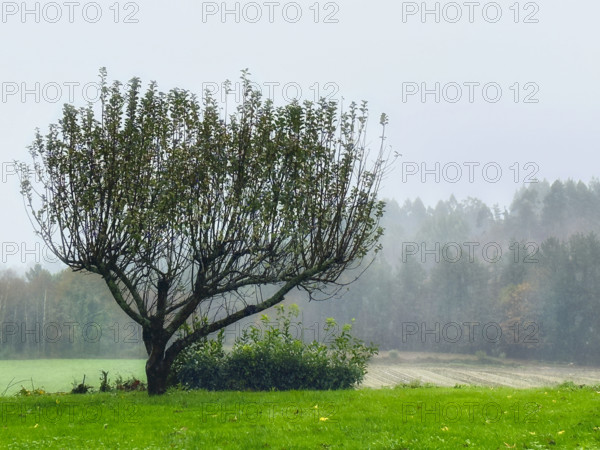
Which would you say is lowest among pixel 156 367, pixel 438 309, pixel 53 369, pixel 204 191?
pixel 53 369

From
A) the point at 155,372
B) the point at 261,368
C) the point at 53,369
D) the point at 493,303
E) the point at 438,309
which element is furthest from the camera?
the point at 438,309

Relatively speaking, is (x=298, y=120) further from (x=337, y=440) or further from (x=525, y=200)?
(x=525, y=200)

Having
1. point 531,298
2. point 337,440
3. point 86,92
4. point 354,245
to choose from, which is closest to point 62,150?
point 86,92

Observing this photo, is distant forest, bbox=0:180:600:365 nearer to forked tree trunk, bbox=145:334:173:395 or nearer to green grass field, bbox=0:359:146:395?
green grass field, bbox=0:359:146:395

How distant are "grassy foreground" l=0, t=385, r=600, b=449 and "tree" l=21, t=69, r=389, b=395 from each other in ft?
9.64

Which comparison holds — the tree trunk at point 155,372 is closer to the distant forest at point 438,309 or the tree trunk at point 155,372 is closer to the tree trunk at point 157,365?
the tree trunk at point 157,365

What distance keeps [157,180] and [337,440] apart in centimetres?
918

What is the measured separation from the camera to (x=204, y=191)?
54.0 ft

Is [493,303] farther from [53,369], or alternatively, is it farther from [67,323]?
[53,369]

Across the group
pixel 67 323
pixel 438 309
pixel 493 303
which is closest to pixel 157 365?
pixel 67 323

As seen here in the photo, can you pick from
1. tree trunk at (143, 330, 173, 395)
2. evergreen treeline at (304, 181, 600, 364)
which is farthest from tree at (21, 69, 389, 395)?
evergreen treeline at (304, 181, 600, 364)

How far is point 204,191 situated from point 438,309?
229ft

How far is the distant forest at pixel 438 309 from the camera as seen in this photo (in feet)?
184

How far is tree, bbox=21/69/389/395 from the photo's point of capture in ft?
53.7
